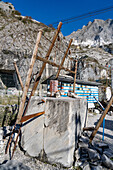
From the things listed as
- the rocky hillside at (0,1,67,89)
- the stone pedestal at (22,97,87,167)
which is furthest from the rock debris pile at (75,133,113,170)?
the rocky hillside at (0,1,67,89)

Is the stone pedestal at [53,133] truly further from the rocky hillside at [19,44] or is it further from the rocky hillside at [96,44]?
the rocky hillside at [96,44]

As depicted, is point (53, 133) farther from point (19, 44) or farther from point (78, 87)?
point (19, 44)

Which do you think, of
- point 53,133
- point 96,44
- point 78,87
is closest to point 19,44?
point 78,87

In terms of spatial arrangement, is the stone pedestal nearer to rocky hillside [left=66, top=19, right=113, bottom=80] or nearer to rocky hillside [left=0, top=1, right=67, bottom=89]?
rocky hillside [left=0, top=1, right=67, bottom=89]

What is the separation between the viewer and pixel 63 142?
2.69 m

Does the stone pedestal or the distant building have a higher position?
the distant building

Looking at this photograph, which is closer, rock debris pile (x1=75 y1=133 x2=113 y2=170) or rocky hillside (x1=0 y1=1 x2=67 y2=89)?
rock debris pile (x1=75 y1=133 x2=113 y2=170)

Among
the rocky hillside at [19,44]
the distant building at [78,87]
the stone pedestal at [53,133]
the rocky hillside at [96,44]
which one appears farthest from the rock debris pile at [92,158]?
the rocky hillside at [96,44]

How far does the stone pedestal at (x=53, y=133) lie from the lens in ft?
8.80

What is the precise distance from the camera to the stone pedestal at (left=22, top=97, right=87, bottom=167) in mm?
2684

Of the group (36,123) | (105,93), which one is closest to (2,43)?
(105,93)

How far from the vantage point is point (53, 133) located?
2.83 metres

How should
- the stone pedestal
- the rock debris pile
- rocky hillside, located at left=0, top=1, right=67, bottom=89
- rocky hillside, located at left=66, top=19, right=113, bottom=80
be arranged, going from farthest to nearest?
rocky hillside, located at left=66, top=19, right=113, bottom=80 → rocky hillside, located at left=0, top=1, right=67, bottom=89 → the stone pedestal → the rock debris pile

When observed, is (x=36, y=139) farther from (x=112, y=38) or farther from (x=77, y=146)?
(x=112, y=38)
